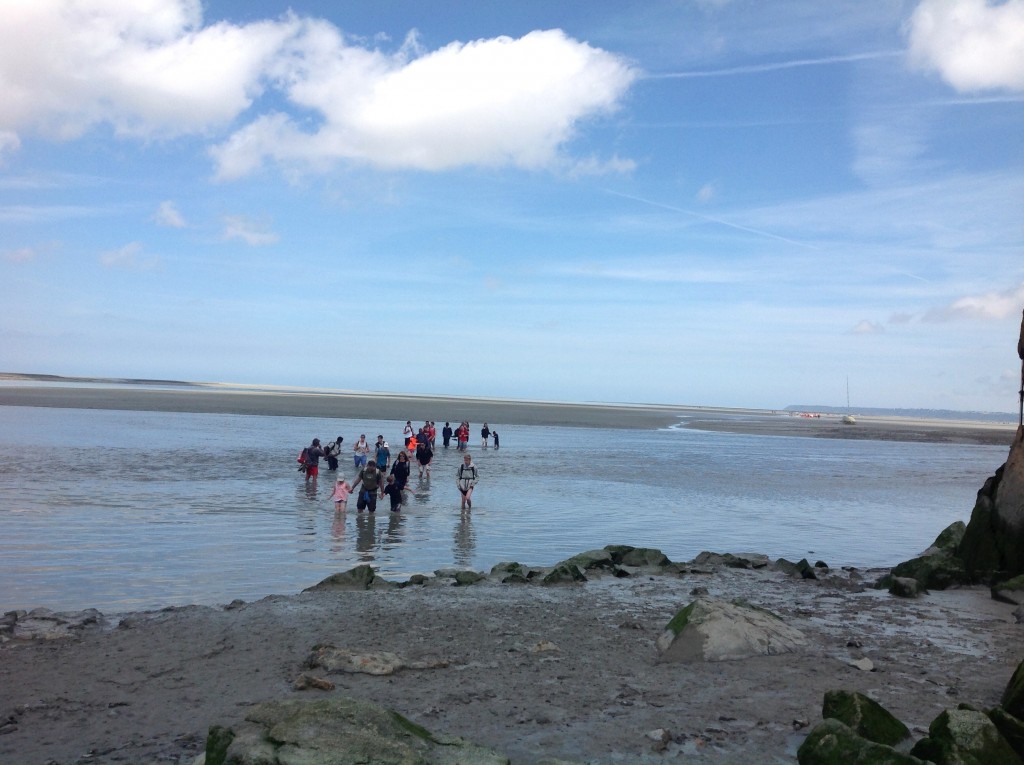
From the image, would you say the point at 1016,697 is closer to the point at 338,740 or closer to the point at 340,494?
the point at 338,740

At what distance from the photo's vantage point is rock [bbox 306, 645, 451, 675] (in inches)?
300

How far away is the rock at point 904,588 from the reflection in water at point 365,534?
26.4 feet

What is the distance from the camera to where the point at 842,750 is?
529 cm

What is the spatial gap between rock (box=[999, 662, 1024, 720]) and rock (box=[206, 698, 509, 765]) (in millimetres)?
4037

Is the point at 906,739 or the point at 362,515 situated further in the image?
the point at 362,515

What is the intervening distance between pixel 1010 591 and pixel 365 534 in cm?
1075

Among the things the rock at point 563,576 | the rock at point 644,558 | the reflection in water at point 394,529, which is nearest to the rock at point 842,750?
the rock at point 563,576

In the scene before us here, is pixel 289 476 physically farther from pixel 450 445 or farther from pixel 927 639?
pixel 927 639

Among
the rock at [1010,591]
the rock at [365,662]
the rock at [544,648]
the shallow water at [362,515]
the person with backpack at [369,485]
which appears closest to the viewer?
the rock at [365,662]

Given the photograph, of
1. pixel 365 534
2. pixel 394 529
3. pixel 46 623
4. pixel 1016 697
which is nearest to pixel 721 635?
pixel 1016 697

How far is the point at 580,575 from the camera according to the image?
12.1 meters

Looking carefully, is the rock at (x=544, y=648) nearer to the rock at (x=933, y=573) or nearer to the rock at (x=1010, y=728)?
the rock at (x=1010, y=728)

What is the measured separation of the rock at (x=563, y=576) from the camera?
11.9m

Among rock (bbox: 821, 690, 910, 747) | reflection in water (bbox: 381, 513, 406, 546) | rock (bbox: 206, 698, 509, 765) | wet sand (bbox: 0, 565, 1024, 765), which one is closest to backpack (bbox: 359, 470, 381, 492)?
reflection in water (bbox: 381, 513, 406, 546)
